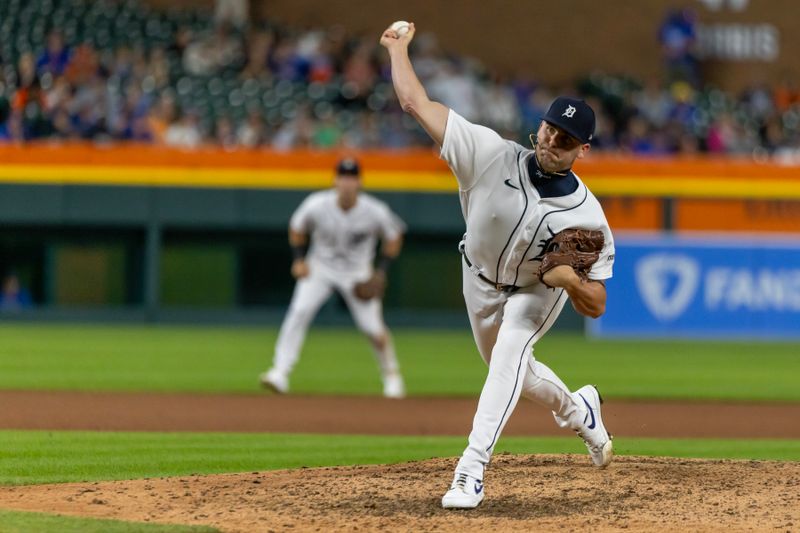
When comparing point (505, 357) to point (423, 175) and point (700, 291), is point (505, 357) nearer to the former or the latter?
point (423, 175)

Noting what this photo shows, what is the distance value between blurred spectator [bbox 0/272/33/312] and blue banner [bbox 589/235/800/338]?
8.54 m

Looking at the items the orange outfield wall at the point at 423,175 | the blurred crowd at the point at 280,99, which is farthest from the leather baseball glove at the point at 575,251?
the orange outfield wall at the point at 423,175

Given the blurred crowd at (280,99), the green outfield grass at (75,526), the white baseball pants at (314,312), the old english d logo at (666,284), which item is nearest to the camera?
the green outfield grass at (75,526)

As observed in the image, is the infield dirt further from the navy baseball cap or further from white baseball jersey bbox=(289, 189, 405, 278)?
white baseball jersey bbox=(289, 189, 405, 278)

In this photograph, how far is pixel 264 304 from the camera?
2009 centimetres

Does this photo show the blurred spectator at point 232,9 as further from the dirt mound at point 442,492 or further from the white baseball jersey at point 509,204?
the white baseball jersey at point 509,204

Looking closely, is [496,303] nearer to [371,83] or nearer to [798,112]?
[371,83]

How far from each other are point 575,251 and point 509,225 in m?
0.32

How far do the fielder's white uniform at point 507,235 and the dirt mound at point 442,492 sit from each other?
1.31 feet

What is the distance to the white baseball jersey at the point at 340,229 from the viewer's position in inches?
463

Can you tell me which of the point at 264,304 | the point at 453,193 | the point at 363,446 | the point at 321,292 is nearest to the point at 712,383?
the point at 321,292

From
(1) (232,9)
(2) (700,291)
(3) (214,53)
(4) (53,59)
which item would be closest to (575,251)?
(4) (53,59)

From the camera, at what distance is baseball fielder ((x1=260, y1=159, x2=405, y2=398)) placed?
11.4 metres

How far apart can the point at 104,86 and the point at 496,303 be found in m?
13.0
